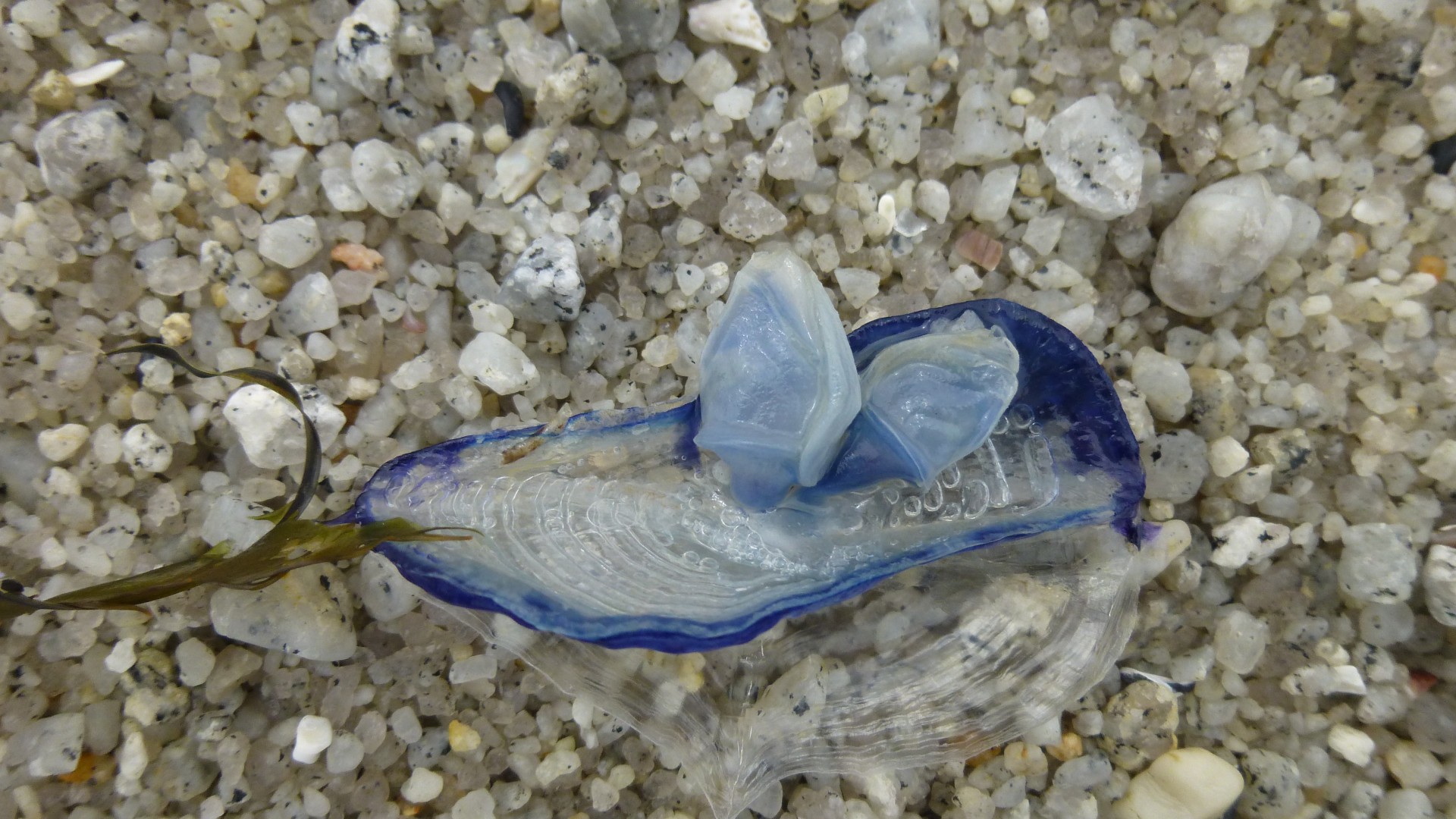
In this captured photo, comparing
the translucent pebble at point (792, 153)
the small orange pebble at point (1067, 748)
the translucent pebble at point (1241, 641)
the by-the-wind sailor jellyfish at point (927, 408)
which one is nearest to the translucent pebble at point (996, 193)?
the translucent pebble at point (792, 153)

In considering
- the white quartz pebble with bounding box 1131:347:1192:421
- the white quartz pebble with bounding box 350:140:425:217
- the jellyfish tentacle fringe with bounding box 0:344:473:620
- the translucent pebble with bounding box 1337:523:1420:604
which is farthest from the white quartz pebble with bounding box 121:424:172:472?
the translucent pebble with bounding box 1337:523:1420:604

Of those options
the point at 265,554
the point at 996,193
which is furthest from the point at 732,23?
the point at 265,554

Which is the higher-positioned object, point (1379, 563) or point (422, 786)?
point (1379, 563)

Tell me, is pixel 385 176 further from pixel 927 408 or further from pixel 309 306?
pixel 927 408

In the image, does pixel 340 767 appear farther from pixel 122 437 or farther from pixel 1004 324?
pixel 1004 324

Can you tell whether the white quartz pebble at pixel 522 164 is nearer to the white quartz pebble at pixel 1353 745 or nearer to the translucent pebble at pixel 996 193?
the translucent pebble at pixel 996 193

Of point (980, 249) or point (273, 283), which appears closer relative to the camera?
point (273, 283)

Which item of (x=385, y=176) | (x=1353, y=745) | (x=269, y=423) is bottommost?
(x=1353, y=745)
